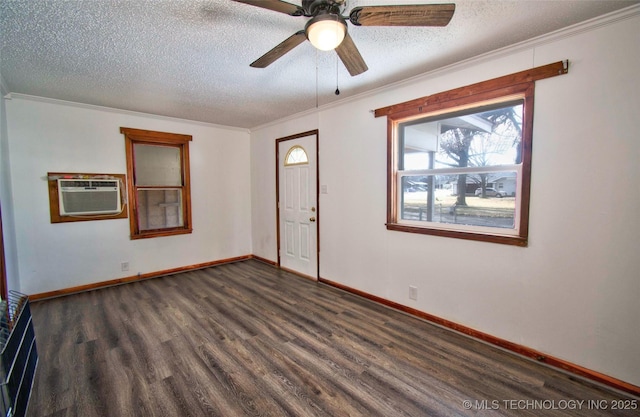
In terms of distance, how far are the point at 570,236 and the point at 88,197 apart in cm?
507

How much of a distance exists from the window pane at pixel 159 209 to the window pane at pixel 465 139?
359 centimetres

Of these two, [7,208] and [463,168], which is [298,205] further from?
[7,208]

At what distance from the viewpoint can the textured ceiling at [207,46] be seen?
1700mm

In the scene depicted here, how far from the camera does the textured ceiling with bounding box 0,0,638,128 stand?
1700 mm

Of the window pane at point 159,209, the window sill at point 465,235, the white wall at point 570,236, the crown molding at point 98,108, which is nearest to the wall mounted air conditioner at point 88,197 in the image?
the window pane at point 159,209

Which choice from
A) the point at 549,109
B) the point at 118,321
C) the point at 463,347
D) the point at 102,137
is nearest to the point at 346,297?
the point at 463,347

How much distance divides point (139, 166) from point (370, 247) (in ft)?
11.7

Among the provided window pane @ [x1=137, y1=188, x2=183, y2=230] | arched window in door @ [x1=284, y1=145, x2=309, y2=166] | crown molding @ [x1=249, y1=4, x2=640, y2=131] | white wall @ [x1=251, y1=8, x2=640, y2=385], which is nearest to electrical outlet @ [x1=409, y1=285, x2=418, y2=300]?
white wall @ [x1=251, y1=8, x2=640, y2=385]

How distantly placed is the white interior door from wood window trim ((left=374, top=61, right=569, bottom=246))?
1.26 m

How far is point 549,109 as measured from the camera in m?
2.02

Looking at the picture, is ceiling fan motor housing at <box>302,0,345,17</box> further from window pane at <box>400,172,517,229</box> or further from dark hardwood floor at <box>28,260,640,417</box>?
dark hardwood floor at <box>28,260,640,417</box>

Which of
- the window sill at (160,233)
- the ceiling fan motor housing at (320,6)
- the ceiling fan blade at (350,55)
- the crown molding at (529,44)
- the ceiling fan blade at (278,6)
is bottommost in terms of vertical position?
the window sill at (160,233)

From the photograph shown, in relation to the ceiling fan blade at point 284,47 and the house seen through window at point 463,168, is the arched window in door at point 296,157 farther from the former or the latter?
the ceiling fan blade at point 284,47

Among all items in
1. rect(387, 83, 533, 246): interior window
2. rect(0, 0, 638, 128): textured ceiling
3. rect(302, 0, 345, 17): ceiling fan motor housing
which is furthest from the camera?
rect(387, 83, 533, 246): interior window
